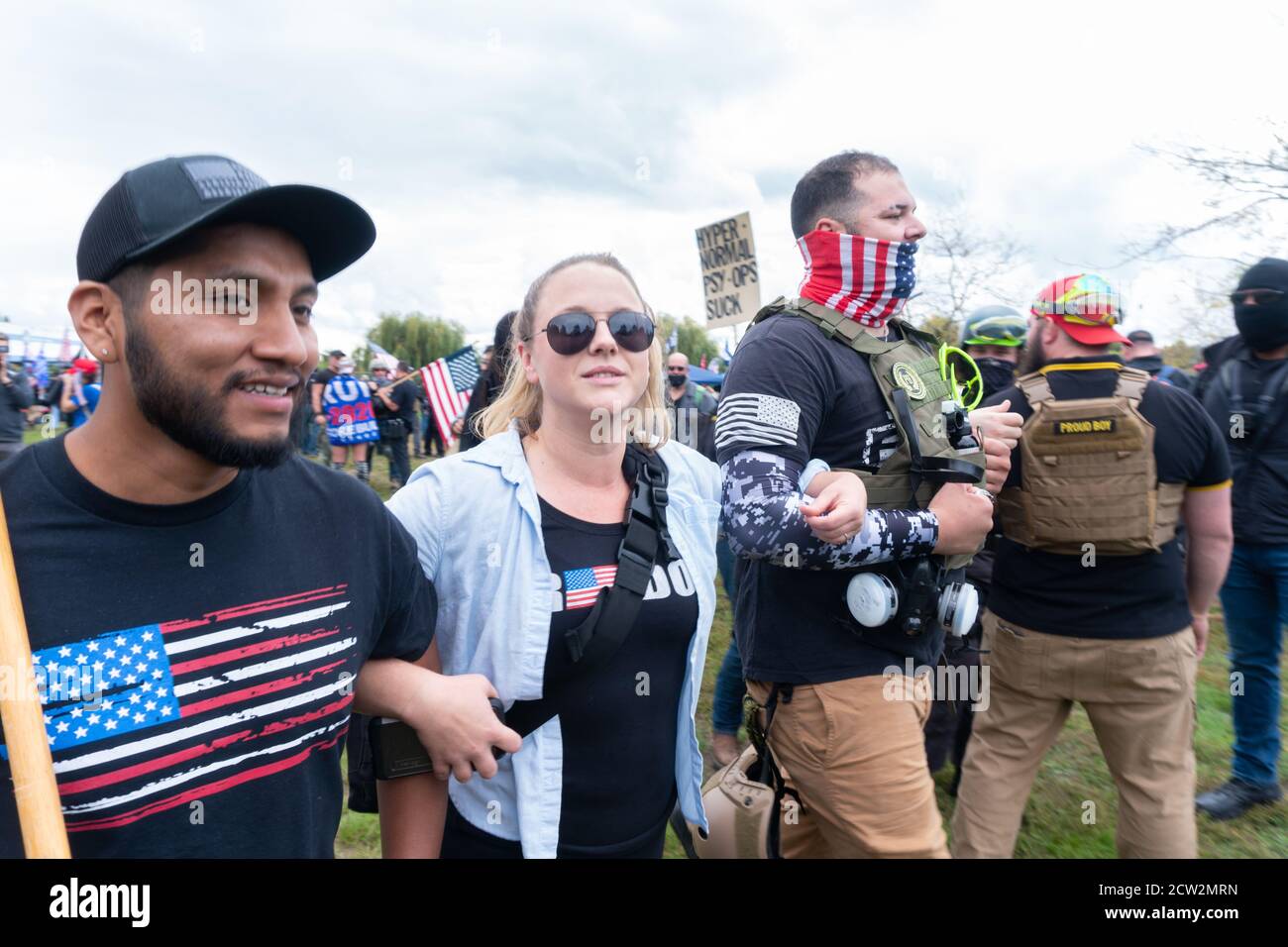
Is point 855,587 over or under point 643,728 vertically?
over

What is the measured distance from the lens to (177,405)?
45.5 inches

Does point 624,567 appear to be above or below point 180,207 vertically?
below

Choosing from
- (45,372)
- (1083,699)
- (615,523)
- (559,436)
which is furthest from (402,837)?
(45,372)

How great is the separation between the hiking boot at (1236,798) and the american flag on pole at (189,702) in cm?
426

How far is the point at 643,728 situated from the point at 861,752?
1.99 feet

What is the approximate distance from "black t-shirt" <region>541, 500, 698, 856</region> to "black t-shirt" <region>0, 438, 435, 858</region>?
1.79 feet

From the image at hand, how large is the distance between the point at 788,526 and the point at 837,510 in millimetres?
137

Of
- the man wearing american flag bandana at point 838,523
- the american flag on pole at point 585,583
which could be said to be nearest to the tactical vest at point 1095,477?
the man wearing american flag bandana at point 838,523

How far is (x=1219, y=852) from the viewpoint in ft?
11.5

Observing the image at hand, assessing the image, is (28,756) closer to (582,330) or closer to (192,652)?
(192,652)

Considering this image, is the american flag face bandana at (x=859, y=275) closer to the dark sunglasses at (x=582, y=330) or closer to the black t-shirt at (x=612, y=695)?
the dark sunglasses at (x=582, y=330)

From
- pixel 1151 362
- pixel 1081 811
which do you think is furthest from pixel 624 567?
pixel 1151 362

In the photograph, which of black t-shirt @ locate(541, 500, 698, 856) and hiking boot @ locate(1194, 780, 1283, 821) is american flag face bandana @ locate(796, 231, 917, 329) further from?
hiking boot @ locate(1194, 780, 1283, 821)
